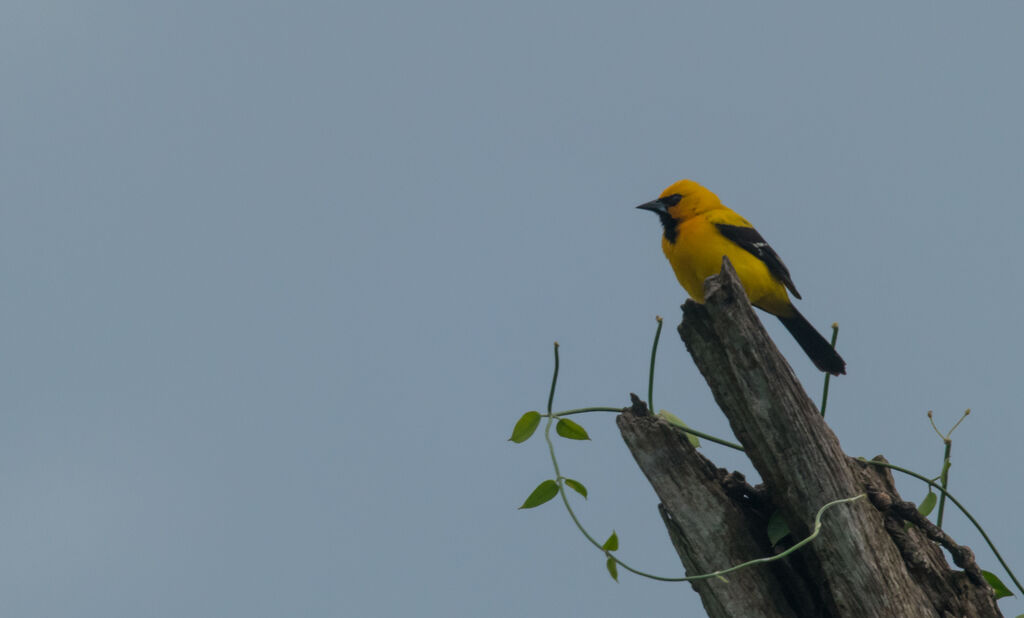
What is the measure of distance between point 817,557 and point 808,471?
251mm

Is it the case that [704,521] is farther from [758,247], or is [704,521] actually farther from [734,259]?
[758,247]

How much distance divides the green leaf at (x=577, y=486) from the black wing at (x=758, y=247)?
2656 mm

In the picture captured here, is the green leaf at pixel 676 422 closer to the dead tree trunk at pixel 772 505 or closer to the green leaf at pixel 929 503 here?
the dead tree trunk at pixel 772 505

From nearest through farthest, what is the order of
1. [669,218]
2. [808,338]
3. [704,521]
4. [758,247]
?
[704,521], [758,247], [808,338], [669,218]

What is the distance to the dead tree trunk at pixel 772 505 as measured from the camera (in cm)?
273

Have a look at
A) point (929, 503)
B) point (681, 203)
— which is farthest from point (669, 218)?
point (929, 503)

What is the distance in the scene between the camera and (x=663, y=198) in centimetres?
586

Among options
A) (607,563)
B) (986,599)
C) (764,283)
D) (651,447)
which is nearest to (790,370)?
(651,447)

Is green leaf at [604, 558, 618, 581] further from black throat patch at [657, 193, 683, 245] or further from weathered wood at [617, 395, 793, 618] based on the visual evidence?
black throat patch at [657, 193, 683, 245]

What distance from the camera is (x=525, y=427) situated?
2.98 m

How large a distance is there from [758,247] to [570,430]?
264 centimetres

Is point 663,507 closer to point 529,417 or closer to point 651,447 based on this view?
point 651,447

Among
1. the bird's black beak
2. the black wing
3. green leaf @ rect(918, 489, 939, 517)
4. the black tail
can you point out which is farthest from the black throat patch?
green leaf @ rect(918, 489, 939, 517)

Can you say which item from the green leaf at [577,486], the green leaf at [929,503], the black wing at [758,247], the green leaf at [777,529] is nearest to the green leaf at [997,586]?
the green leaf at [929,503]
